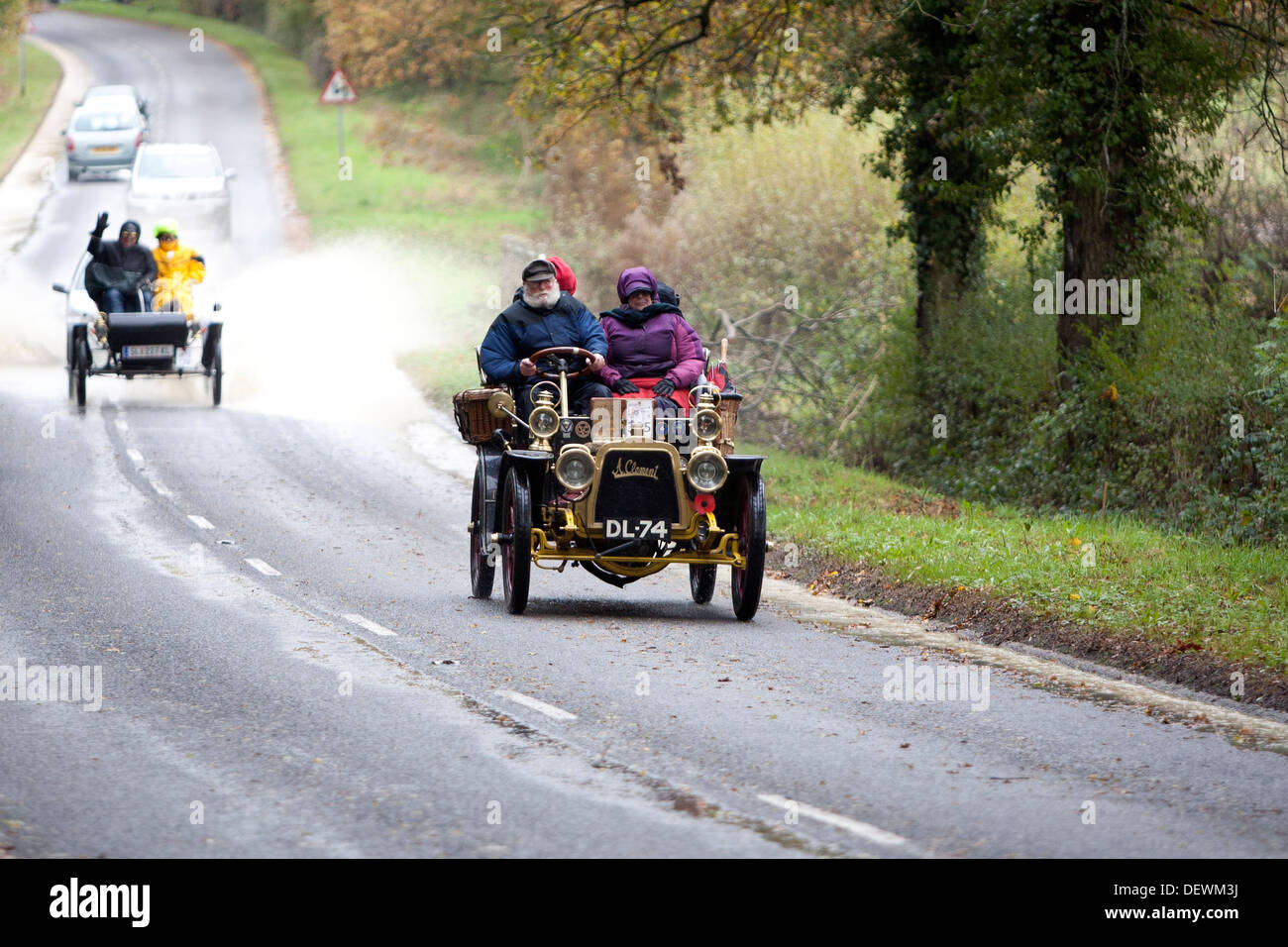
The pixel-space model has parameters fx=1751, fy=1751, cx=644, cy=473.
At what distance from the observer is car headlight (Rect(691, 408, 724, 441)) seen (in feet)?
39.3

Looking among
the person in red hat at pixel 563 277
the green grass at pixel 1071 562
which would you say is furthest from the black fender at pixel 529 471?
the green grass at pixel 1071 562

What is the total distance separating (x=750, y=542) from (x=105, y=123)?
40867 millimetres

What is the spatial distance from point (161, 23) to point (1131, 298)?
7616 cm

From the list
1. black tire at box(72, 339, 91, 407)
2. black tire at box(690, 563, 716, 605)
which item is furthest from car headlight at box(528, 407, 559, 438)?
black tire at box(72, 339, 91, 407)

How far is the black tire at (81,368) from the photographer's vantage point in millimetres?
23594

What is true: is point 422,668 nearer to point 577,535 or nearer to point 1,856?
point 577,535

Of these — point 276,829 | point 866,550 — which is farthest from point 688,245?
point 276,829

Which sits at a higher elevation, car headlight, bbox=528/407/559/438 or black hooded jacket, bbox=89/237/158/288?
black hooded jacket, bbox=89/237/158/288

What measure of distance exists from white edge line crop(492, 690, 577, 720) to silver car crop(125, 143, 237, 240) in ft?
106

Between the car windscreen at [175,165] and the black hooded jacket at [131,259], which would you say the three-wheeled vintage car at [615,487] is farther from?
the car windscreen at [175,165]

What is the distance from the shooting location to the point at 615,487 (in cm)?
1180

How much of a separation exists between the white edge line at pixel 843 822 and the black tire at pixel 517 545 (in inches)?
189

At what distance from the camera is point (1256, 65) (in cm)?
1616

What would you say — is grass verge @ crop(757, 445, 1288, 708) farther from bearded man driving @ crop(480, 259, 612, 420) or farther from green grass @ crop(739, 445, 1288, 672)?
bearded man driving @ crop(480, 259, 612, 420)
